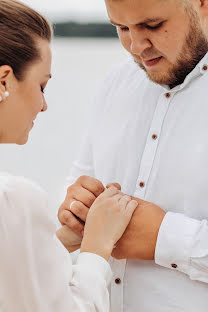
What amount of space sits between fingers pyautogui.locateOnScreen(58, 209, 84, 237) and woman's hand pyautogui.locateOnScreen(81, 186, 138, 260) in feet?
0.36

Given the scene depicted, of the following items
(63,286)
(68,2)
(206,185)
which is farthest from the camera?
(68,2)

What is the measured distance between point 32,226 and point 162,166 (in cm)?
60

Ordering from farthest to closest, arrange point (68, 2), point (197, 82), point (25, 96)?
point (68, 2) → point (197, 82) → point (25, 96)

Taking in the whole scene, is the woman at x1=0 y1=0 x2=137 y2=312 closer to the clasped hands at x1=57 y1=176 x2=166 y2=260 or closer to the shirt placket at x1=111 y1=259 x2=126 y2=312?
the clasped hands at x1=57 y1=176 x2=166 y2=260

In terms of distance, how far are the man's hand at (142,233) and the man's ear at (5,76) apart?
22.7 inches

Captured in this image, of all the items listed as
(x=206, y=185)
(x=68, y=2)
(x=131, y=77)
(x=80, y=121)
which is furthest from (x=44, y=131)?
(x=206, y=185)

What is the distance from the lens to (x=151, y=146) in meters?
1.82

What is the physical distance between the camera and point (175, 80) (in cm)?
181

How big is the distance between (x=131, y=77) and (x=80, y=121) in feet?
14.7

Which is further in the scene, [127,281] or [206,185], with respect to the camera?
[127,281]

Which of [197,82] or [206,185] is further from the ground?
[197,82]

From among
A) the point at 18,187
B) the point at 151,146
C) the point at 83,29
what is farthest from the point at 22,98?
the point at 83,29

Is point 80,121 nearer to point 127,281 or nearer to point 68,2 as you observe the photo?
point 68,2

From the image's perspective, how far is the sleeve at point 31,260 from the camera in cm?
127
